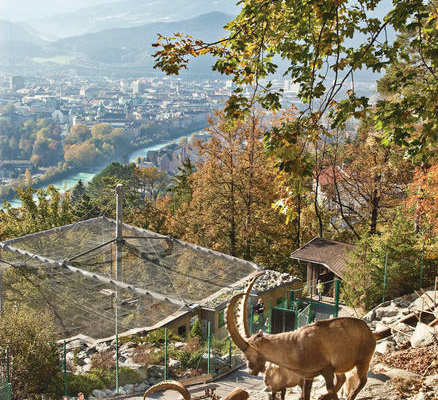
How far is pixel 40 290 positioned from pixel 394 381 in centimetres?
1274

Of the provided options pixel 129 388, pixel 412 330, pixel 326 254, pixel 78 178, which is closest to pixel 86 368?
pixel 129 388

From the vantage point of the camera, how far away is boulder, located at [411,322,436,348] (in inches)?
244

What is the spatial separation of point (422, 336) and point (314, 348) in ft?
10.2

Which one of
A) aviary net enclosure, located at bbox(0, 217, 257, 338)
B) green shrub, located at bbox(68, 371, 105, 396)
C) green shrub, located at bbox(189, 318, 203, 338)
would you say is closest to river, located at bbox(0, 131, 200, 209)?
aviary net enclosure, located at bbox(0, 217, 257, 338)

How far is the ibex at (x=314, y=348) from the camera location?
12.3 feet

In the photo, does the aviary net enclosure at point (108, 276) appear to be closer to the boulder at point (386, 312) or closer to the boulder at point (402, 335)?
the boulder at point (386, 312)

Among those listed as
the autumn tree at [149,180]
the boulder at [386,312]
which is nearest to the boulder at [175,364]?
the boulder at [386,312]

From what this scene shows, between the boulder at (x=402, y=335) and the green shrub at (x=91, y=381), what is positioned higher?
the boulder at (x=402, y=335)

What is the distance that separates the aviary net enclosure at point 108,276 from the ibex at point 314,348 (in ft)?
31.9

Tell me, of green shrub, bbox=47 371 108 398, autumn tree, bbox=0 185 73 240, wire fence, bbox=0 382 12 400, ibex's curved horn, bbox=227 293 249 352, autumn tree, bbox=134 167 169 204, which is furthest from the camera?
autumn tree, bbox=134 167 169 204

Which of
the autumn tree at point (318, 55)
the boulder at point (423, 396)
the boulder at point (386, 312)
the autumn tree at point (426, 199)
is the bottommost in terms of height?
the boulder at point (386, 312)

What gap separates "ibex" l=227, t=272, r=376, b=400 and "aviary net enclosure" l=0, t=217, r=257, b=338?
9.73m

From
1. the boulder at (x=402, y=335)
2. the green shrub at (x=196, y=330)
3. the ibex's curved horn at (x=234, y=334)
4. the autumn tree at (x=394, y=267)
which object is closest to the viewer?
the ibex's curved horn at (x=234, y=334)

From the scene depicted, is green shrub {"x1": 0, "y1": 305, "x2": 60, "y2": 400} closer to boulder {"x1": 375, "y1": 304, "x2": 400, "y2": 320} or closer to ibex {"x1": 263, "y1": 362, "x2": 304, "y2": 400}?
boulder {"x1": 375, "y1": 304, "x2": 400, "y2": 320}
